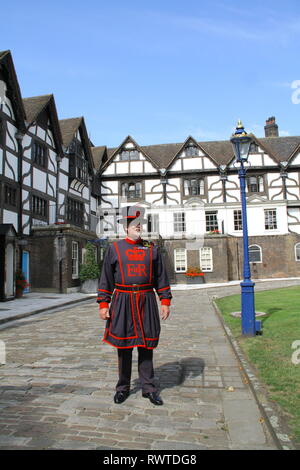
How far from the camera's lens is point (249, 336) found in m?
7.26

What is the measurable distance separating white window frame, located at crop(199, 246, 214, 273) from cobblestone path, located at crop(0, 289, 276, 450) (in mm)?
21387

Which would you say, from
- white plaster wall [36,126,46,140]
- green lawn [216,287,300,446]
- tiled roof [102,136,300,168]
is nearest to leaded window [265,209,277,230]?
tiled roof [102,136,300,168]

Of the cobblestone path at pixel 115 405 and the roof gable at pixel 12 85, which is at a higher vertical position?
the roof gable at pixel 12 85

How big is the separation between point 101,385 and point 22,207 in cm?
1622

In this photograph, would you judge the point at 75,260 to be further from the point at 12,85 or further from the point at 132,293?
the point at 132,293

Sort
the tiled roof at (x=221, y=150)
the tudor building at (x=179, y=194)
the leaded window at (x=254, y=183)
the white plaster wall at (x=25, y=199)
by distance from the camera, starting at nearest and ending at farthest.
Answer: the white plaster wall at (x=25, y=199), the tudor building at (x=179, y=194), the leaded window at (x=254, y=183), the tiled roof at (x=221, y=150)

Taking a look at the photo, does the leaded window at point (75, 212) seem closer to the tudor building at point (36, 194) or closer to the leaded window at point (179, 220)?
the tudor building at point (36, 194)

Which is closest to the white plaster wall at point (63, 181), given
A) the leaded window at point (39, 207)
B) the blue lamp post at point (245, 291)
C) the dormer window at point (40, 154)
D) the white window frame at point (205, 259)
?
the dormer window at point (40, 154)

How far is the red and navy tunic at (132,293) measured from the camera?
13.6ft

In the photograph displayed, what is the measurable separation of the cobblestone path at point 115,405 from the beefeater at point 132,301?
323 millimetres

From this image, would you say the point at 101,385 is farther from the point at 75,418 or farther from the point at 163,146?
the point at 163,146

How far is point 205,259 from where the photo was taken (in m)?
29.0
